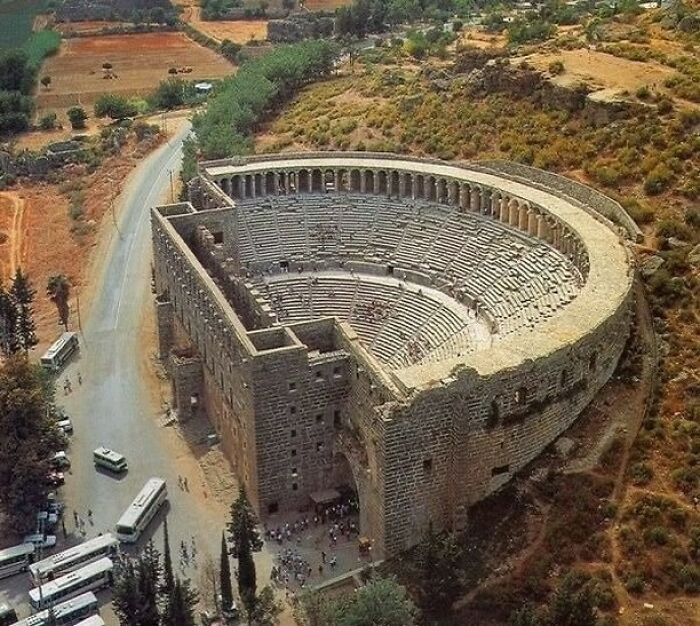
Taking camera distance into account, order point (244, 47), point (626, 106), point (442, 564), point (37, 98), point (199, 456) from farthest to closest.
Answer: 1. point (244, 47)
2. point (37, 98)
3. point (626, 106)
4. point (199, 456)
5. point (442, 564)

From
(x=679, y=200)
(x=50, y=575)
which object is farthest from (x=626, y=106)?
(x=50, y=575)

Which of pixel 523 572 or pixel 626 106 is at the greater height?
pixel 626 106

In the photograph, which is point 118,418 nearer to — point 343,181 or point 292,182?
point 292,182

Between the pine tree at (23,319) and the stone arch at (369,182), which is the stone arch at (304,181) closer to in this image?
the stone arch at (369,182)

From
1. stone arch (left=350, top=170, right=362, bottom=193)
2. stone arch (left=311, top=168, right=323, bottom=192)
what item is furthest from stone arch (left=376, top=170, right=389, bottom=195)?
stone arch (left=311, top=168, right=323, bottom=192)

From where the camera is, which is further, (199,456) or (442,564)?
(199,456)

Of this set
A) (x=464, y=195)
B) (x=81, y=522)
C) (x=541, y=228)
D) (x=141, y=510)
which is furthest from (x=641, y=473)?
(x=464, y=195)

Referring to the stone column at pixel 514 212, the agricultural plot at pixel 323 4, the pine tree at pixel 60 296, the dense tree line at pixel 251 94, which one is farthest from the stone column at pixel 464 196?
the agricultural plot at pixel 323 4

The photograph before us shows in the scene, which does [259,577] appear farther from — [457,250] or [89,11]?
[89,11]
